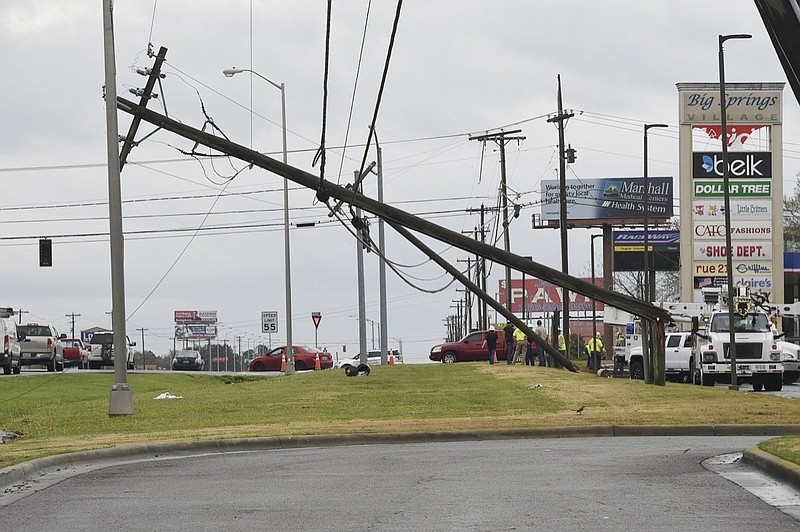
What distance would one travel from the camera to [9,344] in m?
48.5

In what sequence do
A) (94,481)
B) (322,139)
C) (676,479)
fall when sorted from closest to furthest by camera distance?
(676,479)
(94,481)
(322,139)

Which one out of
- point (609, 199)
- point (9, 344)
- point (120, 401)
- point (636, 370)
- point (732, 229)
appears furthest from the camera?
point (609, 199)

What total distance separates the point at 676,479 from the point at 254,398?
676 inches

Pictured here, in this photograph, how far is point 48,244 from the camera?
4859 centimetres

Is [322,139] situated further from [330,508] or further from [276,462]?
[330,508]

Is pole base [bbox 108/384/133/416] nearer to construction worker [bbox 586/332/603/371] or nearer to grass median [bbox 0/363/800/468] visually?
grass median [bbox 0/363/800/468]

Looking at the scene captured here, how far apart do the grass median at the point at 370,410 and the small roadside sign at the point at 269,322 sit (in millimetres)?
24010

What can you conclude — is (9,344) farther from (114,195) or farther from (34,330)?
(114,195)

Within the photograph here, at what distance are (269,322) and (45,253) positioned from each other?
14493 mm

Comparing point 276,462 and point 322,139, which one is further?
point 322,139

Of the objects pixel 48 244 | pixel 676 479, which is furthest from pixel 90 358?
pixel 676 479

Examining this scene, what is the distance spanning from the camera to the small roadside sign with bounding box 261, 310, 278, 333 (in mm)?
59806

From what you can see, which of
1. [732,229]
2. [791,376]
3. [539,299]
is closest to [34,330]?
[791,376]

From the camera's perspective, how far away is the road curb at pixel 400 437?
16391mm
